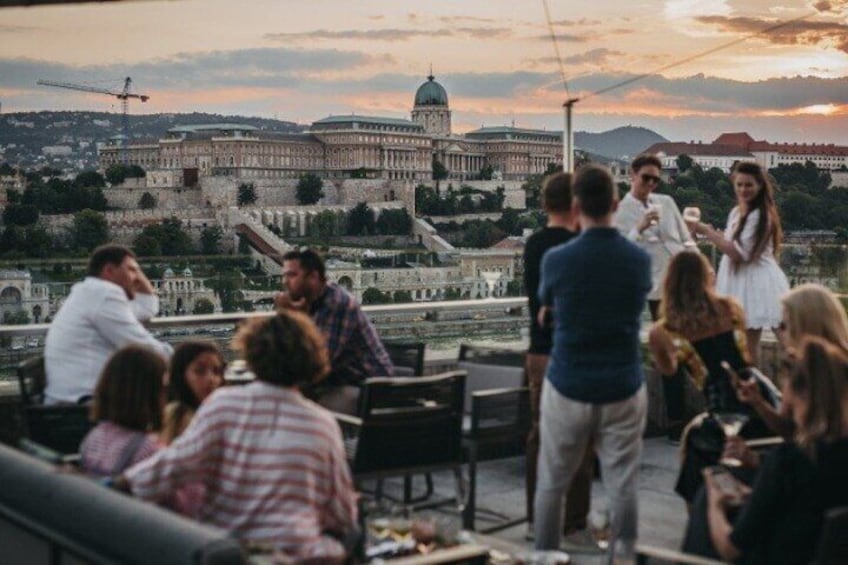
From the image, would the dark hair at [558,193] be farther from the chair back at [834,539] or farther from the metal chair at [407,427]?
the chair back at [834,539]

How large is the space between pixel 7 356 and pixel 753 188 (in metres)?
2.92

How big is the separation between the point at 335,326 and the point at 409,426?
0.73 metres

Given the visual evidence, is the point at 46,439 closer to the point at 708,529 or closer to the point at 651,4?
the point at 708,529

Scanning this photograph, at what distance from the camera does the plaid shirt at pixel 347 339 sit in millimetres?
4371

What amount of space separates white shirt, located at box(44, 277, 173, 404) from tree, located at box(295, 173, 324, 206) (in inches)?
4112

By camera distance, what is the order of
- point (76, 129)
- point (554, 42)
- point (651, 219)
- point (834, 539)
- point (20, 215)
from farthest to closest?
point (76, 129) < point (20, 215) < point (554, 42) < point (651, 219) < point (834, 539)

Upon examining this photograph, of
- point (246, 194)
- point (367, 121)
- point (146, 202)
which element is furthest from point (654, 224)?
point (367, 121)

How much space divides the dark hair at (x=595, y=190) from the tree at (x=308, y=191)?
10524cm

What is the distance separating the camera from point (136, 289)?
4.70 metres

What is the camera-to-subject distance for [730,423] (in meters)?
3.41

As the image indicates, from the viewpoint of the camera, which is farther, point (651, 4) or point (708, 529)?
point (651, 4)

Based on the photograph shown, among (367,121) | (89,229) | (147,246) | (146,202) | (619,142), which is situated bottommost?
(147,246)

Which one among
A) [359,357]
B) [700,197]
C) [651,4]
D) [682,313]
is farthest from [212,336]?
[700,197]

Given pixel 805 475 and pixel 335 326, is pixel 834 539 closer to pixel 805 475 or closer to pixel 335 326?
pixel 805 475
